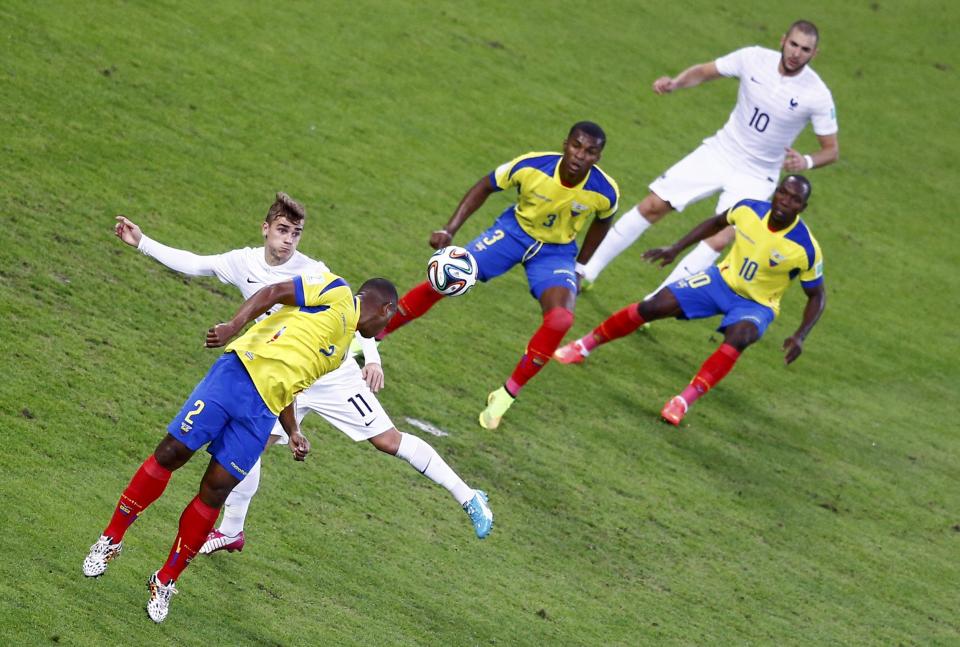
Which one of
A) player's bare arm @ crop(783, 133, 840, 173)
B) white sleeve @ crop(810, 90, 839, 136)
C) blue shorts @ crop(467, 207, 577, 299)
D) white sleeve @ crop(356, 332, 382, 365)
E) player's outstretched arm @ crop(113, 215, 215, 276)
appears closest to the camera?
player's outstretched arm @ crop(113, 215, 215, 276)

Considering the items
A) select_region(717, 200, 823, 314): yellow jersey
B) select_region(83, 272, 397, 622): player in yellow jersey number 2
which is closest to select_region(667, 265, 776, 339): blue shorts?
select_region(717, 200, 823, 314): yellow jersey

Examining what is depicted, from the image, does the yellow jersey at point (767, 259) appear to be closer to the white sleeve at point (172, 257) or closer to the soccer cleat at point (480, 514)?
the soccer cleat at point (480, 514)

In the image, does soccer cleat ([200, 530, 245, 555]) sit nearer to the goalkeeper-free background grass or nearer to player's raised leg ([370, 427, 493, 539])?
the goalkeeper-free background grass

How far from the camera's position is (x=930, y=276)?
1427cm

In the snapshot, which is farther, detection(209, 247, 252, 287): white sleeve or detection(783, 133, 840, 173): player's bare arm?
detection(783, 133, 840, 173): player's bare arm

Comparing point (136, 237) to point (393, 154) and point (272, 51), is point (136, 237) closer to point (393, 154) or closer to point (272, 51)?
point (393, 154)

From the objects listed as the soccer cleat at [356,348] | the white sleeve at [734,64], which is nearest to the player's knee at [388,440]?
the soccer cleat at [356,348]

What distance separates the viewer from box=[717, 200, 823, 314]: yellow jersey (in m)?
9.42

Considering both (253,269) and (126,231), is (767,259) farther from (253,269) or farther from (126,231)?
(126,231)

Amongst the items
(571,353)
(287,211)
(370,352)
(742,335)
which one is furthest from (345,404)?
(742,335)

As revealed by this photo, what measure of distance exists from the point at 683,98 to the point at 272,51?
5511 mm

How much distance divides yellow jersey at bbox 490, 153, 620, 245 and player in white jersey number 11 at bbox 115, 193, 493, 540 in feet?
7.39

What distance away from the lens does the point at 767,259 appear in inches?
372

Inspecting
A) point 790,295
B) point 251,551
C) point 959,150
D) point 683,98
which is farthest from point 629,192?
point 251,551
